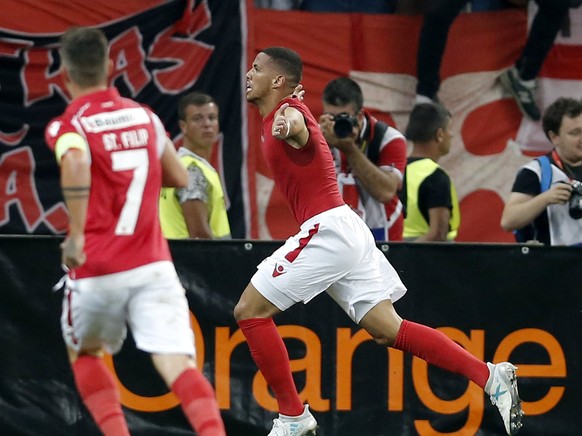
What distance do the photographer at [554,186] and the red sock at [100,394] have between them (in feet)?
9.94

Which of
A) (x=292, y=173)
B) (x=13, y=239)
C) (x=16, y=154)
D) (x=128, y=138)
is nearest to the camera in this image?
(x=128, y=138)

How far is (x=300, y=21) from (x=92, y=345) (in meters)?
4.98

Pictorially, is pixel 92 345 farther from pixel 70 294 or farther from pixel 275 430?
pixel 275 430

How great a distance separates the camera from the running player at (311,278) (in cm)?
752

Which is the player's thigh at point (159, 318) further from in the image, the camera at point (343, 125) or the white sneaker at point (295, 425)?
the camera at point (343, 125)

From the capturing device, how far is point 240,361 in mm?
8391

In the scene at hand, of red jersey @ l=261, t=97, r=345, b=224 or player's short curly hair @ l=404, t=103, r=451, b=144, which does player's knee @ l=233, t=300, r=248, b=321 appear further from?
player's short curly hair @ l=404, t=103, r=451, b=144

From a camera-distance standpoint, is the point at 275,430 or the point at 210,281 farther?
the point at 210,281

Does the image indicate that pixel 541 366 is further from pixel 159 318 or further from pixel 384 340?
pixel 159 318

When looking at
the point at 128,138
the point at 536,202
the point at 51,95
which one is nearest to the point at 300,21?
the point at 51,95

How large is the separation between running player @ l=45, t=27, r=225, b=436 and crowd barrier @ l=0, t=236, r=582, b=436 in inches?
74.7

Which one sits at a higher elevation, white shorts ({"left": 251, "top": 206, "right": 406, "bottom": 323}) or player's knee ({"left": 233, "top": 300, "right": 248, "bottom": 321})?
white shorts ({"left": 251, "top": 206, "right": 406, "bottom": 323})

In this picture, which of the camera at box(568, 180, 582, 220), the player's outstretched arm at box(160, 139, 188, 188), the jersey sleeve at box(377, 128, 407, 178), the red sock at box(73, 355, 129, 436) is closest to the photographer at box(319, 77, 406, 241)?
the jersey sleeve at box(377, 128, 407, 178)

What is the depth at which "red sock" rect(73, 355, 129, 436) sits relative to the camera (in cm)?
653
